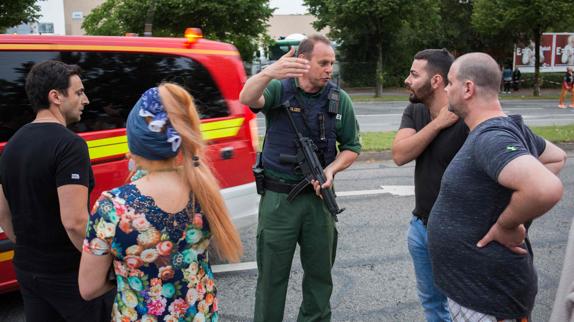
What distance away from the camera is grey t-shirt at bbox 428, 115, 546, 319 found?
84.1 inches

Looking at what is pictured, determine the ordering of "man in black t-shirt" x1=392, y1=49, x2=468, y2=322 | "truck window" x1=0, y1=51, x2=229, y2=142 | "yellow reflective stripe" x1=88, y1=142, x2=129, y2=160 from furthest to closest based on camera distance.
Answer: "yellow reflective stripe" x1=88, y1=142, x2=129, y2=160 → "truck window" x1=0, y1=51, x2=229, y2=142 → "man in black t-shirt" x1=392, y1=49, x2=468, y2=322

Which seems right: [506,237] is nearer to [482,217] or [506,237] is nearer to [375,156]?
[482,217]

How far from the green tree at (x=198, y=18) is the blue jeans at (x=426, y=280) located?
988 inches

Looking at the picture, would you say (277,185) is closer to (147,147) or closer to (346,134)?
(346,134)

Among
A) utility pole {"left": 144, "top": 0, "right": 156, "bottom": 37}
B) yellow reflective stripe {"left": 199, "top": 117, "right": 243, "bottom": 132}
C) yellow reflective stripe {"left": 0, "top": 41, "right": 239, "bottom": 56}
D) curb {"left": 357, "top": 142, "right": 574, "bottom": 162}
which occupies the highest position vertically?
utility pole {"left": 144, "top": 0, "right": 156, "bottom": 37}

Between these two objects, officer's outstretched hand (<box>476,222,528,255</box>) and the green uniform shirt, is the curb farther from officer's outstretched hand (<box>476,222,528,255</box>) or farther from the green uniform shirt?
officer's outstretched hand (<box>476,222,528,255</box>)

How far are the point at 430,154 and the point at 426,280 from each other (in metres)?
0.76

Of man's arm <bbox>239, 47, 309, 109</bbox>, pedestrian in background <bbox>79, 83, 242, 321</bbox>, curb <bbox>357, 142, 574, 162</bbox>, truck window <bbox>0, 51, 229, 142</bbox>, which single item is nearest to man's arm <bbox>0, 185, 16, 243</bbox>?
pedestrian in background <bbox>79, 83, 242, 321</bbox>

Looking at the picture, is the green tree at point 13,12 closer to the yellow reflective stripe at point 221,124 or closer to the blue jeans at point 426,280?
the yellow reflective stripe at point 221,124

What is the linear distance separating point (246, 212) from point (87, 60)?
1807mm

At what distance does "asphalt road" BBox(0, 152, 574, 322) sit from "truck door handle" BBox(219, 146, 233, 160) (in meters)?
0.84

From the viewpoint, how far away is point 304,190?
→ 3.24 m

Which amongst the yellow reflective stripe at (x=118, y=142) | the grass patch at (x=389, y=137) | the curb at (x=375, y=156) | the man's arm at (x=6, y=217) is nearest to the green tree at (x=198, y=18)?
the grass patch at (x=389, y=137)

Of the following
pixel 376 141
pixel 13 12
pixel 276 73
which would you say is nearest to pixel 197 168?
pixel 276 73
